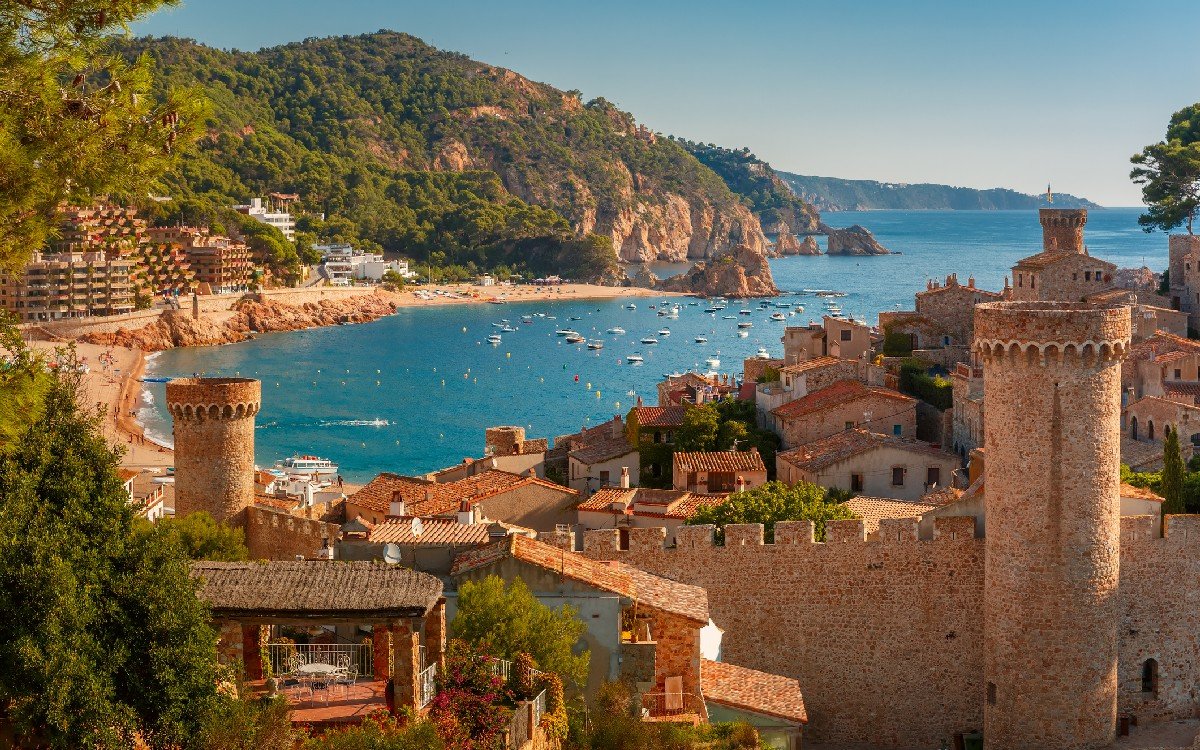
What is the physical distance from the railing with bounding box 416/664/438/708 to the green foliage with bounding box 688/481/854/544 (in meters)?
8.24

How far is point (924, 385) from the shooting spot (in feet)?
106

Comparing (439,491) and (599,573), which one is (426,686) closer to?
(599,573)

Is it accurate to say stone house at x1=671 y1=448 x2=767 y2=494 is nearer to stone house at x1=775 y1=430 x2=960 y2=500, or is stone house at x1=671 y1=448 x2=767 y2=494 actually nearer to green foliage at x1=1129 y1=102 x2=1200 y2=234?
stone house at x1=775 y1=430 x2=960 y2=500

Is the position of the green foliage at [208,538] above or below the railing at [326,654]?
below

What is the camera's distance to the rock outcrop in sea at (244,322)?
9938 cm

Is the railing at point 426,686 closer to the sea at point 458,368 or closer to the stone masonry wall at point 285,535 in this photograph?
the stone masonry wall at point 285,535

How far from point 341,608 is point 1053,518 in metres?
9.30

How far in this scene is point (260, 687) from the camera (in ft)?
37.3

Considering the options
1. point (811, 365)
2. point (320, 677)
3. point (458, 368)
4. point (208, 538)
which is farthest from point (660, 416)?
point (458, 368)

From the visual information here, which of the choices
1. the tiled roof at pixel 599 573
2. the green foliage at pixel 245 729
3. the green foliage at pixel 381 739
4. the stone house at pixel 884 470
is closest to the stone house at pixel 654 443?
the stone house at pixel 884 470

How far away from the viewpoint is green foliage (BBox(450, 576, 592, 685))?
12.6 meters

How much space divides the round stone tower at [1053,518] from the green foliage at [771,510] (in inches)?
113

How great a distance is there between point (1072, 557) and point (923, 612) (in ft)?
7.04

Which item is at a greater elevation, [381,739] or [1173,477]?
[381,739]
